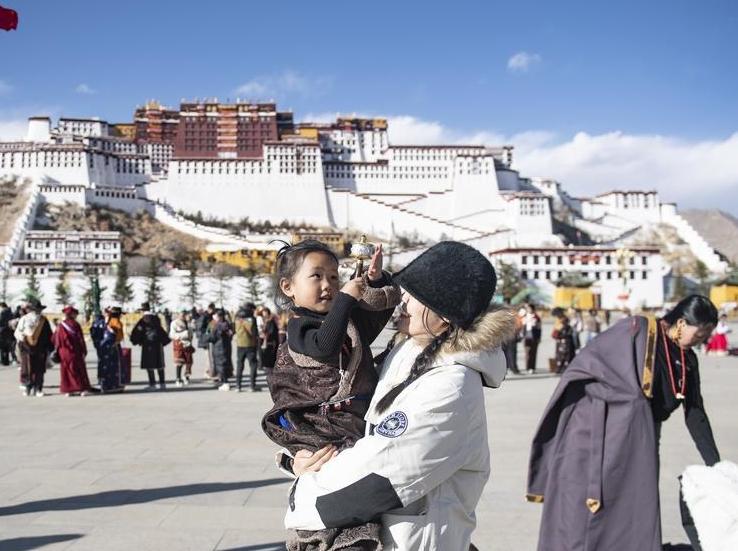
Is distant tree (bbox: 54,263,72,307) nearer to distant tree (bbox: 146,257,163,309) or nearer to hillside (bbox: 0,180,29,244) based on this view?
distant tree (bbox: 146,257,163,309)

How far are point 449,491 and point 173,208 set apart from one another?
72945 millimetres

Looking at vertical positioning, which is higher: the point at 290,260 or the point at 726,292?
the point at 290,260

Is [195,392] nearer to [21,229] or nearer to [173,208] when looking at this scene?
[21,229]

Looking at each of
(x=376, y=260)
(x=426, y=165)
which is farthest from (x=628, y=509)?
(x=426, y=165)

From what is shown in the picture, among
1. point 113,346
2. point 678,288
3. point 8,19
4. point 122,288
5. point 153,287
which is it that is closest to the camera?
point 8,19

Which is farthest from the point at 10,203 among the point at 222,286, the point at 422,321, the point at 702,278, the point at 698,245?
the point at 422,321

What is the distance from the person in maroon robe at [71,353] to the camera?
9.75 metres

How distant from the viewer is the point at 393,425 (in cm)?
161

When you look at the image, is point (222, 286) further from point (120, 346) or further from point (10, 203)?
point (120, 346)

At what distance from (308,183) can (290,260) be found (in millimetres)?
72094

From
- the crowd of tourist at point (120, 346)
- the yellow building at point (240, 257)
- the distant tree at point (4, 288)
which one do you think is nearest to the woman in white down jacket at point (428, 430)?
the crowd of tourist at point (120, 346)

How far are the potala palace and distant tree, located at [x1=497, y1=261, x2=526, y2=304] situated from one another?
7487 mm

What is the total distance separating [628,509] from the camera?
2717mm

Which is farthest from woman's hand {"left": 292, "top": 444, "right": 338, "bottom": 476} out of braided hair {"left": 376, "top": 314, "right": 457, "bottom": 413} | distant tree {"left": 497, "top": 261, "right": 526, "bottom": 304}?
distant tree {"left": 497, "top": 261, "right": 526, "bottom": 304}
